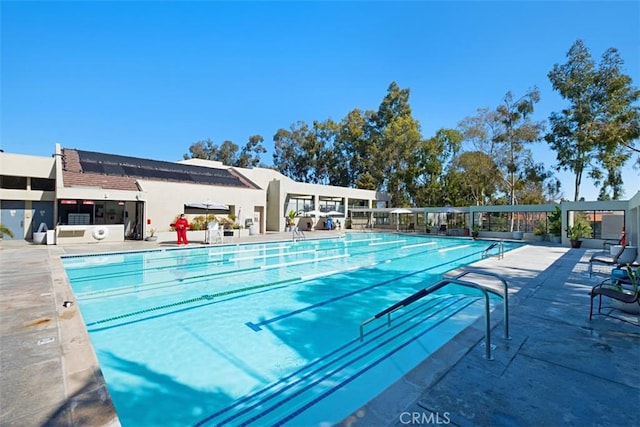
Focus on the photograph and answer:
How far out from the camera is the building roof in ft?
57.2

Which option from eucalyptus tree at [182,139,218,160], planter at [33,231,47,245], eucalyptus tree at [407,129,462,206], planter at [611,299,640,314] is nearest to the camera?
planter at [611,299,640,314]

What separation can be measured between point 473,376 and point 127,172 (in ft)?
72.9

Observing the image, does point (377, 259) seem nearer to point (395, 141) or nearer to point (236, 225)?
point (236, 225)

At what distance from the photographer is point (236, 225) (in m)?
20.8

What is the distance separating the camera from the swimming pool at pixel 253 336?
3.51 m

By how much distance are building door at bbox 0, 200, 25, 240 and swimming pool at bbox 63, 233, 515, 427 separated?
889 centimetres

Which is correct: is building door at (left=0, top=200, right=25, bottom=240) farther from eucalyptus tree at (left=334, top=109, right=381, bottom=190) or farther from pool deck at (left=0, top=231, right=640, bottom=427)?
eucalyptus tree at (left=334, top=109, right=381, bottom=190)

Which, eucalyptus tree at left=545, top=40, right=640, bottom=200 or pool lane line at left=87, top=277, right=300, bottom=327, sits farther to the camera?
eucalyptus tree at left=545, top=40, right=640, bottom=200

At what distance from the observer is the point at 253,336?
5.35 m

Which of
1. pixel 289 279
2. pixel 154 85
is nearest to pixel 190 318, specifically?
pixel 289 279

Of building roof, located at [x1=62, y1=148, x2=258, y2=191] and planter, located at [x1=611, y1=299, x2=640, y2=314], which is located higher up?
building roof, located at [x1=62, y1=148, x2=258, y2=191]

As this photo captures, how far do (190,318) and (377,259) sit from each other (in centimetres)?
886

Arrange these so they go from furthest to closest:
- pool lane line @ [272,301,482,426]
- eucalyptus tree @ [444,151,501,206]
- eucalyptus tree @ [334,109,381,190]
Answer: eucalyptus tree @ [334,109,381,190]
eucalyptus tree @ [444,151,501,206]
pool lane line @ [272,301,482,426]

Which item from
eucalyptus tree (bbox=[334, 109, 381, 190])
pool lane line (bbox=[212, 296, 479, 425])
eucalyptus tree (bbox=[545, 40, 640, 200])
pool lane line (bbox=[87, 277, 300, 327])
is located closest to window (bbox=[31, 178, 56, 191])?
pool lane line (bbox=[87, 277, 300, 327])
